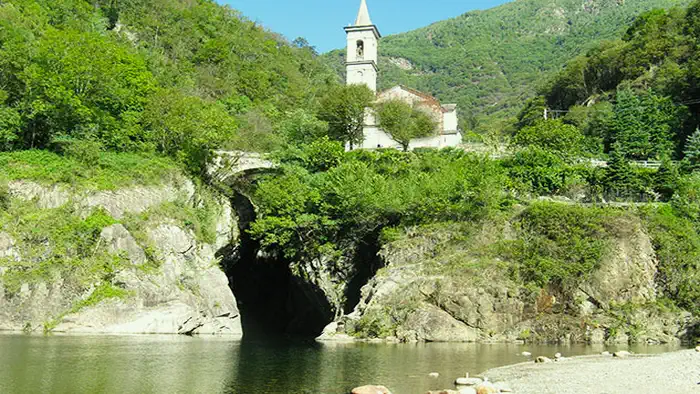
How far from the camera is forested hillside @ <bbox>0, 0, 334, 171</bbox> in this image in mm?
43250

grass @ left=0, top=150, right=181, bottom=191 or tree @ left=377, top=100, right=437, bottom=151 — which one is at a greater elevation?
tree @ left=377, top=100, right=437, bottom=151

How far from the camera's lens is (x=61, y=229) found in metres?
38.2

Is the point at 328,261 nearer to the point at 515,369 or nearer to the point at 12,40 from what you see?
the point at 515,369

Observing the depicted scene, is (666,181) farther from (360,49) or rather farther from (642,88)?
(360,49)

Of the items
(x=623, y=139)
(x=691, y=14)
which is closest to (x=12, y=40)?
(x=623, y=139)

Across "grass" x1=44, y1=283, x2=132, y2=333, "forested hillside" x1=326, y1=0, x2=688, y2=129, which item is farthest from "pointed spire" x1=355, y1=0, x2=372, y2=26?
"forested hillside" x1=326, y1=0, x2=688, y2=129

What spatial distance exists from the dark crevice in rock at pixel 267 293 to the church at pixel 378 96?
14.8m

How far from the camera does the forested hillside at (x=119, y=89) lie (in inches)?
1703

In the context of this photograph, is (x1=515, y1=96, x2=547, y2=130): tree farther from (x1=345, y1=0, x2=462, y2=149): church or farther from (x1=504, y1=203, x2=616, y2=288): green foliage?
(x1=504, y1=203, x2=616, y2=288): green foliage

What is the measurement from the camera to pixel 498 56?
574 ft

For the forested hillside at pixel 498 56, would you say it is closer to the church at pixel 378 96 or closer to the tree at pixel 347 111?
the church at pixel 378 96

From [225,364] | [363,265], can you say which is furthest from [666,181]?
[225,364]

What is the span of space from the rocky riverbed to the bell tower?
44.5 metres

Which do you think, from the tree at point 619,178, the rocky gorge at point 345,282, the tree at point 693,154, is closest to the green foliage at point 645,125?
the tree at point 693,154
